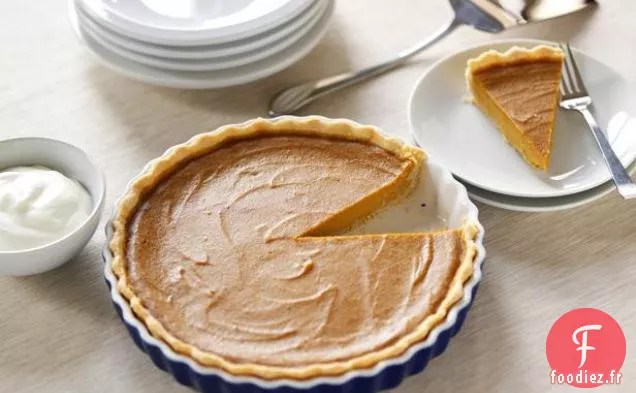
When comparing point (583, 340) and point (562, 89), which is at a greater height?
point (562, 89)

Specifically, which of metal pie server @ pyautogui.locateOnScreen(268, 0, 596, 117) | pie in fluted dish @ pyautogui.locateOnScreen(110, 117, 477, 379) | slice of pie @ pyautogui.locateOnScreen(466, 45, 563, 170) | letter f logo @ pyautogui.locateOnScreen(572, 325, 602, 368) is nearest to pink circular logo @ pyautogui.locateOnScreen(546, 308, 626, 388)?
letter f logo @ pyautogui.locateOnScreen(572, 325, 602, 368)

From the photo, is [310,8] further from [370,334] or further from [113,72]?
[370,334]

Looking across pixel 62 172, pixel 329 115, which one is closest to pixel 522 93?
pixel 329 115

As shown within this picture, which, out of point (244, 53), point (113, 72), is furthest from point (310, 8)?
point (113, 72)

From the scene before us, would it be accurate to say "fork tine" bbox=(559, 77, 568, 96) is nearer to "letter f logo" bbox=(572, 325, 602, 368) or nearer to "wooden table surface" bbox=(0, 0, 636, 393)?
"wooden table surface" bbox=(0, 0, 636, 393)

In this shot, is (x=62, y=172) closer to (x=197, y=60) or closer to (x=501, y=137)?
(x=197, y=60)
